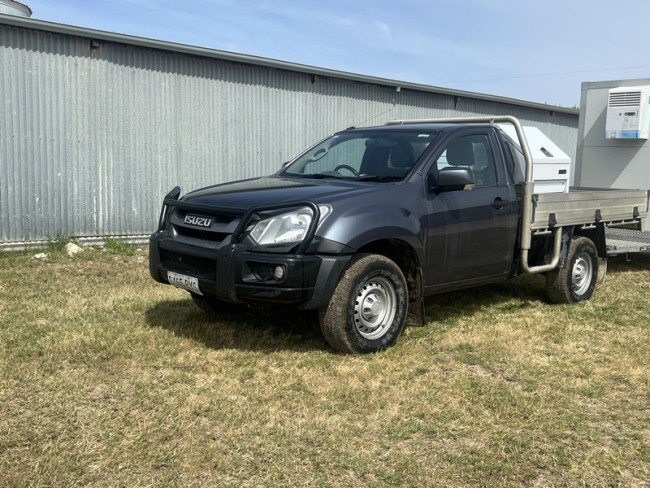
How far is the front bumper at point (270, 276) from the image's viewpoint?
15.8ft

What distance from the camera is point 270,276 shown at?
4.84 meters

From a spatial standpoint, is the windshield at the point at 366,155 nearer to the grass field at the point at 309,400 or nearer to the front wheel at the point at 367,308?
the front wheel at the point at 367,308

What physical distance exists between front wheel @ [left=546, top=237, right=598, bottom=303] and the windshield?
87.9 inches

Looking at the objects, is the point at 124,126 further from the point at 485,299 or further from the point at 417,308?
the point at 417,308

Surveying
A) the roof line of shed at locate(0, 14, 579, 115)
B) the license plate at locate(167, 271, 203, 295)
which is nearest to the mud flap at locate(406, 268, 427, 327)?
the license plate at locate(167, 271, 203, 295)

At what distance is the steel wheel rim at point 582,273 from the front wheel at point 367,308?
279cm

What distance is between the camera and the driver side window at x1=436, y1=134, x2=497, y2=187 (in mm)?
6090

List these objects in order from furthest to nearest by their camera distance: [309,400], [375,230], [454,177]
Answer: [454,177]
[375,230]
[309,400]

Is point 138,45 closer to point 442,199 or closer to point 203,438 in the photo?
point 442,199

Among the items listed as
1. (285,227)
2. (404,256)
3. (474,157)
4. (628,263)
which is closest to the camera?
(285,227)

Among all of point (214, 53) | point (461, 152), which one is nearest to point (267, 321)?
point (461, 152)

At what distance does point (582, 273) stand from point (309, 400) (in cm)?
433

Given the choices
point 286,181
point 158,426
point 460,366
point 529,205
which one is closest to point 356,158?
point 286,181

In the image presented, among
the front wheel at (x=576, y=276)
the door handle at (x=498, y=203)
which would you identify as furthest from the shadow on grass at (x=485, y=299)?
the door handle at (x=498, y=203)
